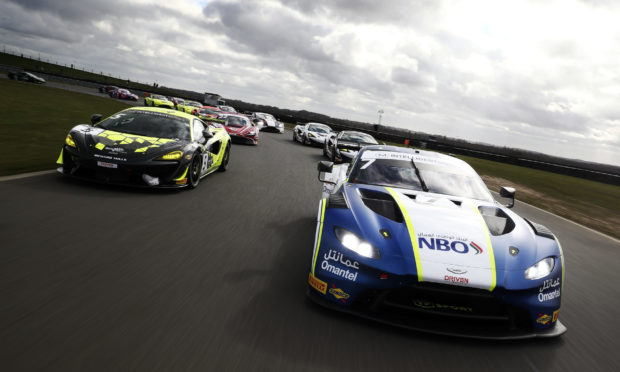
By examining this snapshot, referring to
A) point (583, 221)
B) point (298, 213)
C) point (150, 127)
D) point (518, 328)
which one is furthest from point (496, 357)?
point (583, 221)

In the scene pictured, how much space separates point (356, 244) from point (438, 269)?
594mm

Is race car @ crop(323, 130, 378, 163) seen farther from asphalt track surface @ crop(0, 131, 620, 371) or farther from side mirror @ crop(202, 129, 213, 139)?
asphalt track surface @ crop(0, 131, 620, 371)

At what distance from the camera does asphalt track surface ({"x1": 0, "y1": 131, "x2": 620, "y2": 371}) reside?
2371mm

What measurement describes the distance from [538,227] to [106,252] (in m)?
3.92

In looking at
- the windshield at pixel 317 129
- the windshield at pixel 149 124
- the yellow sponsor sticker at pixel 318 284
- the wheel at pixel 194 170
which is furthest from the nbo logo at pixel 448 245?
the windshield at pixel 317 129

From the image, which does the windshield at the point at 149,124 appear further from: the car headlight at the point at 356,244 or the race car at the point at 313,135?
the race car at the point at 313,135

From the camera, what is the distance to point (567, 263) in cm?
562

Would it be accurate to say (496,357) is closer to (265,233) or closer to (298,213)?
(265,233)

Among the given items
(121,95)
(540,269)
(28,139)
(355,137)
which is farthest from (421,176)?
(121,95)

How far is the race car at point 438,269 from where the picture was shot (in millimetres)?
2764

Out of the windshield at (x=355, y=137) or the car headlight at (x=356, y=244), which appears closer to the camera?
the car headlight at (x=356, y=244)

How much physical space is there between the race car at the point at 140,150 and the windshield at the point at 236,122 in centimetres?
1076

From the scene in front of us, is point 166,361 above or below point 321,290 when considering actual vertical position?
below

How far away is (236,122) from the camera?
19.1 m
